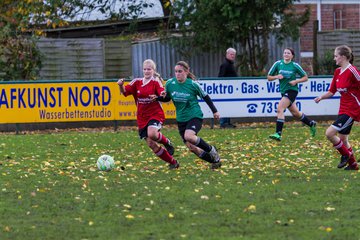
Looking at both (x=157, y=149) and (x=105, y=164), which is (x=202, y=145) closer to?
(x=157, y=149)

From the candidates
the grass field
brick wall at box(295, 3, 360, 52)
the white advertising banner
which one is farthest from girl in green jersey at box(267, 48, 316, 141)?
brick wall at box(295, 3, 360, 52)

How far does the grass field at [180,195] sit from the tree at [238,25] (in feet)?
31.2

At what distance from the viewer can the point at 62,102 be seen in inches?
917

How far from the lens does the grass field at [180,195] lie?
8.54 metres

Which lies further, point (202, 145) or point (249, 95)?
point (249, 95)

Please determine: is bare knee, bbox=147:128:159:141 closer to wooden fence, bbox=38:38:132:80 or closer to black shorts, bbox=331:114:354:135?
black shorts, bbox=331:114:354:135

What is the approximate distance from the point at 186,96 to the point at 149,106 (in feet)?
2.20

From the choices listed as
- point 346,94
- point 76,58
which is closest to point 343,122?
point 346,94

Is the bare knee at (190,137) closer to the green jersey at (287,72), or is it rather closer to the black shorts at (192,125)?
the black shorts at (192,125)

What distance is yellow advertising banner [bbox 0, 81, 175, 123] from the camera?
23062 mm

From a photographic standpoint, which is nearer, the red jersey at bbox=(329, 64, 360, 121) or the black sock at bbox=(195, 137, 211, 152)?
the red jersey at bbox=(329, 64, 360, 121)

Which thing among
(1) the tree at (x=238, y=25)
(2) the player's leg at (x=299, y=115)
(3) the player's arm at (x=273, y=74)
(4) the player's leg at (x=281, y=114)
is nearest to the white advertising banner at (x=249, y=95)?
(1) the tree at (x=238, y=25)

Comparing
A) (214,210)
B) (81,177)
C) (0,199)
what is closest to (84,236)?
(214,210)

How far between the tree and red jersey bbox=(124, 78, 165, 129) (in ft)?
41.1
